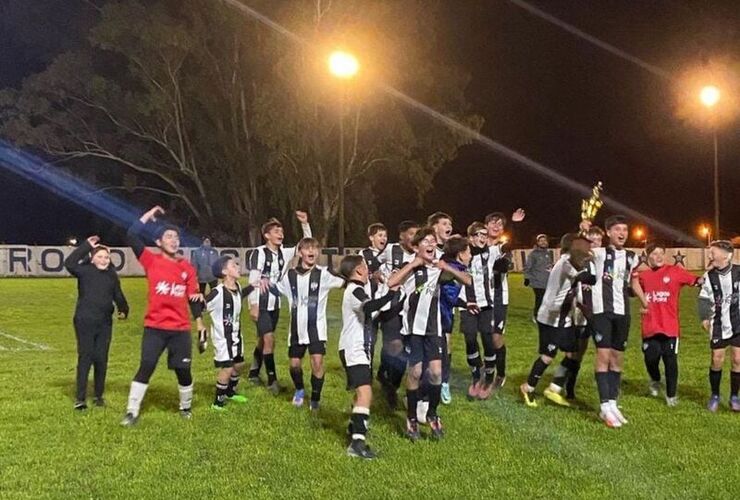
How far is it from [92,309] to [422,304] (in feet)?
12.6

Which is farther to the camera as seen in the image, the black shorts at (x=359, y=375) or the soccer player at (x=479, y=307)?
the soccer player at (x=479, y=307)

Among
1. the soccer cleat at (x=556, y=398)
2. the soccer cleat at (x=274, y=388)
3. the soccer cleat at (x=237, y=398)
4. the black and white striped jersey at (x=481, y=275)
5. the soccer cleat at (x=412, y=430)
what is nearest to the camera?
the soccer cleat at (x=412, y=430)

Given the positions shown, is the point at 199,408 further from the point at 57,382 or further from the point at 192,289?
the point at 57,382

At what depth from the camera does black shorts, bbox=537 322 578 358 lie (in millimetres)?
9180

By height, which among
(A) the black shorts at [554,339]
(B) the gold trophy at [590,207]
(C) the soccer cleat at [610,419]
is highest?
(B) the gold trophy at [590,207]

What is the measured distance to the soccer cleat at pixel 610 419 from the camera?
26.4 ft

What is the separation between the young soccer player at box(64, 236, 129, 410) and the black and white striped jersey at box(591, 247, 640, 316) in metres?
5.41

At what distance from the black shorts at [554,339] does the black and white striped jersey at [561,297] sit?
54 millimetres

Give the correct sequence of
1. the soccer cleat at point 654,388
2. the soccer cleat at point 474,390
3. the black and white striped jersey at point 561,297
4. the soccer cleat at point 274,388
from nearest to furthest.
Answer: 1. the black and white striped jersey at point 561,297
2. the soccer cleat at point 474,390
3. the soccer cleat at point 654,388
4. the soccer cleat at point 274,388

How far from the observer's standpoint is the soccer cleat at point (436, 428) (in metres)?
7.62

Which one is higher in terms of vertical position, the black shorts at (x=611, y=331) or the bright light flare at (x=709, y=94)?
the bright light flare at (x=709, y=94)

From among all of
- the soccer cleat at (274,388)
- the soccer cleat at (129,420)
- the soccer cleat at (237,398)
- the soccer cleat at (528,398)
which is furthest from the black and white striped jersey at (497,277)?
the soccer cleat at (129,420)

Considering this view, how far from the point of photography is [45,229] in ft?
206

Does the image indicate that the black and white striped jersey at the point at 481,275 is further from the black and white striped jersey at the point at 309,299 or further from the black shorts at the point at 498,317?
the black and white striped jersey at the point at 309,299
